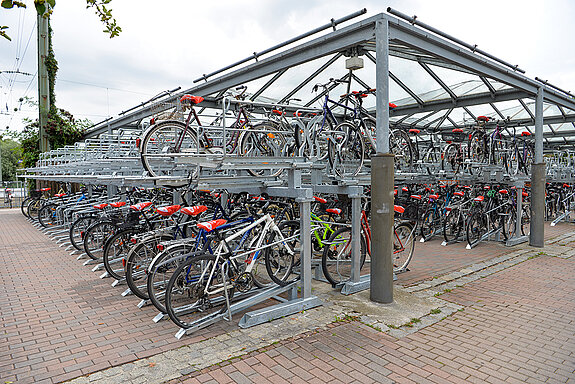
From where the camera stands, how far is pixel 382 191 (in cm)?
472

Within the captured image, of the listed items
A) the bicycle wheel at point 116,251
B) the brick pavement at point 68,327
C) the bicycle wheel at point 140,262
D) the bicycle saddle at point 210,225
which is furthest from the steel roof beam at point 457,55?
the bicycle wheel at point 116,251

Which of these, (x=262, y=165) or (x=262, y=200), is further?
(x=262, y=200)

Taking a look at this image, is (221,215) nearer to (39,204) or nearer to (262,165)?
(262,165)

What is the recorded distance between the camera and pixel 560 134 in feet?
47.6

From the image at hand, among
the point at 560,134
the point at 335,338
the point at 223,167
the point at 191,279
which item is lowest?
the point at 335,338

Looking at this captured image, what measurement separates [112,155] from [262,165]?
12.9ft

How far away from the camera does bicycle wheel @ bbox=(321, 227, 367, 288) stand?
522 cm

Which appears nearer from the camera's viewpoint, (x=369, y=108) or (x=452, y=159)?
(x=452, y=159)

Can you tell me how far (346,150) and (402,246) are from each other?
1.78 m

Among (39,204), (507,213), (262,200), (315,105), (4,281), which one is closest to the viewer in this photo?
(4,281)

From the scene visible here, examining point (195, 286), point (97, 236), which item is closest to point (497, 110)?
point (195, 286)

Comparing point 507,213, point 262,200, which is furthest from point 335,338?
point 507,213

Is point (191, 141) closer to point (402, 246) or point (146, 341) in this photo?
point (146, 341)

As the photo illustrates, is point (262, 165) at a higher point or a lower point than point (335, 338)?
higher
